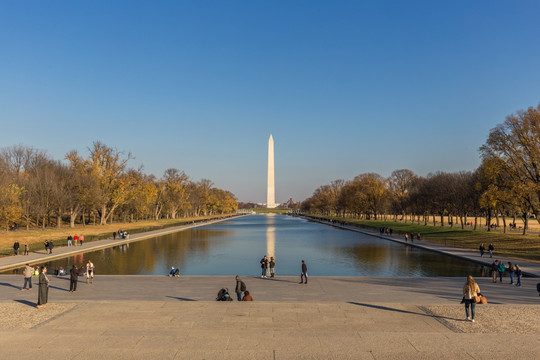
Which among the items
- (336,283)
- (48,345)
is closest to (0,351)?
(48,345)

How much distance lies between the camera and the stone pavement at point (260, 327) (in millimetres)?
11016

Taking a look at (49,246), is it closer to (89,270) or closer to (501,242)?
(89,270)

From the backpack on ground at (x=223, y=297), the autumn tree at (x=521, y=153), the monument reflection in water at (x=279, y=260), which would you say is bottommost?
the monument reflection in water at (x=279, y=260)

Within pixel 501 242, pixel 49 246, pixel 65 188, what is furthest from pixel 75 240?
pixel 501 242

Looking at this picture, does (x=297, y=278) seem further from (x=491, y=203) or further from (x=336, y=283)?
(x=491, y=203)

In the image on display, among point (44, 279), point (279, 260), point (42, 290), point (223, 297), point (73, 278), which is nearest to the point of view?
point (42, 290)

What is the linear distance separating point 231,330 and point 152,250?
3114 centimetres

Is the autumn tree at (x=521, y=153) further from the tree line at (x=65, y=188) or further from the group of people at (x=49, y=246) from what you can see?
the tree line at (x=65, y=188)

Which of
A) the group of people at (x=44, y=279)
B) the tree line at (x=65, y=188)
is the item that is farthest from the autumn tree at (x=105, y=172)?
the group of people at (x=44, y=279)

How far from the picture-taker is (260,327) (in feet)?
43.6

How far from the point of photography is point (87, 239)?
5028 cm

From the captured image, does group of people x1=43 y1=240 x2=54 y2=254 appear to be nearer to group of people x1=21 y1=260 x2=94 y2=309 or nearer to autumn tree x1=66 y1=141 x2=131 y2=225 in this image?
group of people x1=21 y1=260 x2=94 y2=309

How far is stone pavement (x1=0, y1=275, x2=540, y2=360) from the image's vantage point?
434 inches

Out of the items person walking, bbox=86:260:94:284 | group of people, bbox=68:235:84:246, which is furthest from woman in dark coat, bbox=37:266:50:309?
group of people, bbox=68:235:84:246
